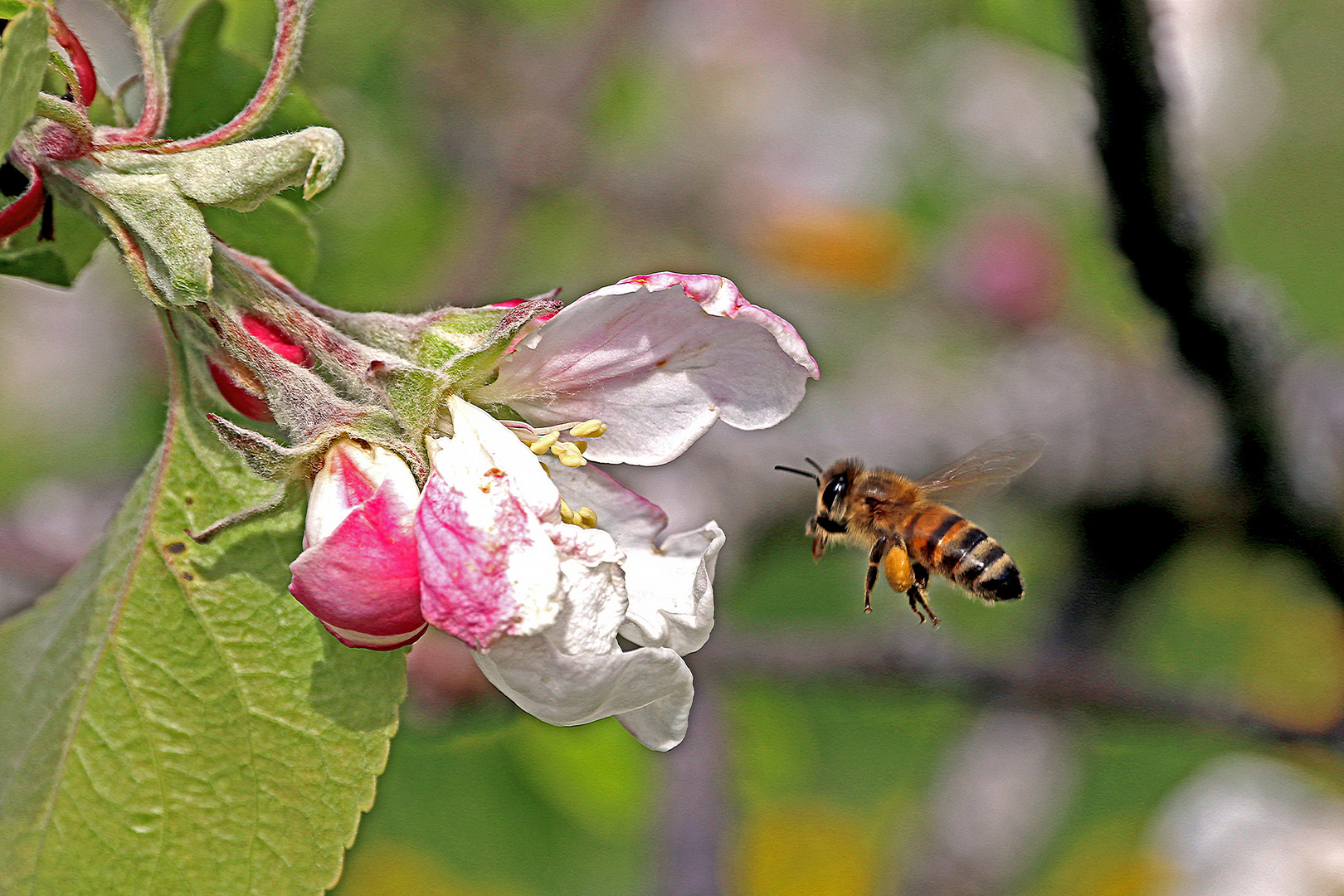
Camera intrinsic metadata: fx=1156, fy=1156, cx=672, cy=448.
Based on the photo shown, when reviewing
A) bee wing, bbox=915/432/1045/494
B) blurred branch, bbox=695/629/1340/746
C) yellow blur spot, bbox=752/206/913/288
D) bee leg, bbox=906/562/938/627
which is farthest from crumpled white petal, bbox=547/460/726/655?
yellow blur spot, bbox=752/206/913/288

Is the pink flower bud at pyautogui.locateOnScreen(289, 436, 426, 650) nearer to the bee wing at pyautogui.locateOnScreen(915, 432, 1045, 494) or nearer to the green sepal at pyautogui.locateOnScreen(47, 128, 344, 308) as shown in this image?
the green sepal at pyautogui.locateOnScreen(47, 128, 344, 308)

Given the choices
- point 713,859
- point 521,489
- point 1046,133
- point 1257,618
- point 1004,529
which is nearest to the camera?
point 521,489

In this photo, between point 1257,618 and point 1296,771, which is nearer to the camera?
point 1296,771

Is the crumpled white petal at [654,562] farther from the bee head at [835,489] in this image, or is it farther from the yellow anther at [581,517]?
the bee head at [835,489]

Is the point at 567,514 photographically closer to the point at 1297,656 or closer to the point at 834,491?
the point at 834,491

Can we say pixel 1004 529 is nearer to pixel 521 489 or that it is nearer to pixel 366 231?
pixel 366 231


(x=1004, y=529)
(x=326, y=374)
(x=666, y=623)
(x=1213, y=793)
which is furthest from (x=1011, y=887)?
(x=326, y=374)
